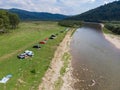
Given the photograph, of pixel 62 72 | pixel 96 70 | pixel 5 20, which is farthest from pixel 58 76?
pixel 5 20

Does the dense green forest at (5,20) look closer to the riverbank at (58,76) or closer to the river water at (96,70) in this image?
the river water at (96,70)

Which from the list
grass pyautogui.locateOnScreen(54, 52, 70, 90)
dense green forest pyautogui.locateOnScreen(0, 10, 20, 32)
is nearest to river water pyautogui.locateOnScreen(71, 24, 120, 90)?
grass pyautogui.locateOnScreen(54, 52, 70, 90)

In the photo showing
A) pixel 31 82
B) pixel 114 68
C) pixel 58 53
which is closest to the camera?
pixel 31 82

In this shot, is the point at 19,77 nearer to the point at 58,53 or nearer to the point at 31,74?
the point at 31,74

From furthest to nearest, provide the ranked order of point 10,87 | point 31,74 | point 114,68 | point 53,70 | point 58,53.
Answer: point 58,53, point 114,68, point 53,70, point 31,74, point 10,87

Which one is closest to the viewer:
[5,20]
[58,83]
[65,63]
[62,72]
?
[58,83]

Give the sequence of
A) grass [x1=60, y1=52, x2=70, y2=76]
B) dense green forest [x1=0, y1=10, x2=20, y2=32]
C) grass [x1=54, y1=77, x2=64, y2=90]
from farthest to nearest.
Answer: dense green forest [x1=0, y1=10, x2=20, y2=32] → grass [x1=60, y1=52, x2=70, y2=76] → grass [x1=54, y1=77, x2=64, y2=90]

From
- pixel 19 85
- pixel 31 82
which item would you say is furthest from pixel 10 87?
pixel 31 82

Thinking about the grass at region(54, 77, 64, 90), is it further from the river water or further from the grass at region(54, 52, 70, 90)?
the river water

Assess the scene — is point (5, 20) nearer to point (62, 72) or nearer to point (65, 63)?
point (65, 63)

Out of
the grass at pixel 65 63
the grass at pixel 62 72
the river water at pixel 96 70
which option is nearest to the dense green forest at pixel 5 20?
the grass at pixel 65 63

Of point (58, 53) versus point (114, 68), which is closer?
point (114, 68)
